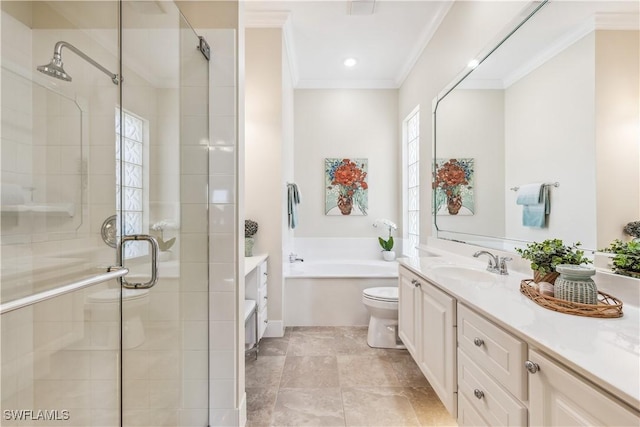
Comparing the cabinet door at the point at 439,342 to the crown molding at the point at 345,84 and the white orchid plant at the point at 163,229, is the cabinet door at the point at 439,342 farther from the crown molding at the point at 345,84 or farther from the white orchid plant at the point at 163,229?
the crown molding at the point at 345,84

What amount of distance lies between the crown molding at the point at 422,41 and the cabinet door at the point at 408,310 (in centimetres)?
220

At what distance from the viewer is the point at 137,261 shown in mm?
1231

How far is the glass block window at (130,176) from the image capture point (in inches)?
48.0

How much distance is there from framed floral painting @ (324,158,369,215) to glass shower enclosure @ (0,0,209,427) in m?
2.69

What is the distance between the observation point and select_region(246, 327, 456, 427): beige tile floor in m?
1.63

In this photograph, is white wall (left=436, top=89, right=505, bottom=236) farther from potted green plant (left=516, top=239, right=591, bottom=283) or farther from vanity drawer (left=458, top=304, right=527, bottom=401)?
vanity drawer (left=458, top=304, right=527, bottom=401)

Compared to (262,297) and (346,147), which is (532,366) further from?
(346,147)

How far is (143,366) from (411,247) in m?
3.06

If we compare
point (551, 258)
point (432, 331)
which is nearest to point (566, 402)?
point (551, 258)

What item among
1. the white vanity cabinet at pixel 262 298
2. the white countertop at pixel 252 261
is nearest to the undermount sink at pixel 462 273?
the white countertop at pixel 252 261

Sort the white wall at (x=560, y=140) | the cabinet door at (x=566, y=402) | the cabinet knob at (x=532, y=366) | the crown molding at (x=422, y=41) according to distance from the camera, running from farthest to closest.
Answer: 1. the crown molding at (x=422, y=41)
2. the white wall at (x=560, y=140)
3. the cabinet knob at (x=532, y=366)
4. the cabinet door at (x=566, y=402)

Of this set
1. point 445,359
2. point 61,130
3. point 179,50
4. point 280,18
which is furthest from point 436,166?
point 61,130

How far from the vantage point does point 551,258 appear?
113cm

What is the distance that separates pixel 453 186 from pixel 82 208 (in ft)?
7.67
